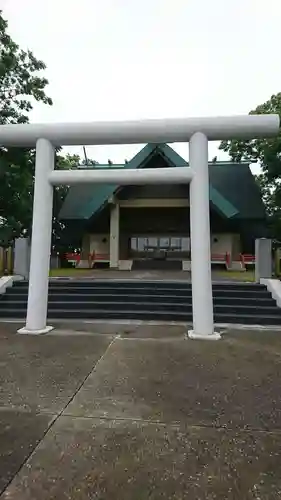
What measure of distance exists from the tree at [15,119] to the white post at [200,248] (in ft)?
36.4

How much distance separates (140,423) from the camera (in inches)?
109

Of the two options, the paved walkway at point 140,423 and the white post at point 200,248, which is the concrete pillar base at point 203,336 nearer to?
the white post at point 200,248

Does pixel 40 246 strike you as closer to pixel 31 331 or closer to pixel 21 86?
pixel 31 331

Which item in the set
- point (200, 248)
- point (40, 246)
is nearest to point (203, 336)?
point (200, 248)

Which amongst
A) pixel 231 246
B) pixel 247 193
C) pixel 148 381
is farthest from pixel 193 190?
pixel 247 193

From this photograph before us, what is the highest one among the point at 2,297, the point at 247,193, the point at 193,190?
the point at 247,193

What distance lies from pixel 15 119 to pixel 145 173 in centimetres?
1182

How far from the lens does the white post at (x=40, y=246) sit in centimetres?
613

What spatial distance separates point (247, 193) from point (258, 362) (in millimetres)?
15830

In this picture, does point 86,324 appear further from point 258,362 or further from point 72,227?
point 72,227

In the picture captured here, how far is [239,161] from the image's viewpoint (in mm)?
21000

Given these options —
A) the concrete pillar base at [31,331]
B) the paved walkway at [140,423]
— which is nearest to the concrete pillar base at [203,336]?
the paved walkway at [140,423]

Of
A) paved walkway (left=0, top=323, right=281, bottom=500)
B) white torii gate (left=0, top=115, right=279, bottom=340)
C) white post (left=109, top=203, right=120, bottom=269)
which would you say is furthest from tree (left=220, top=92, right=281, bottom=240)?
paved walkway (left=0, top=323, right=281, bottom=500)

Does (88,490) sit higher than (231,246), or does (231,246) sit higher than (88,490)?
(231,246)
